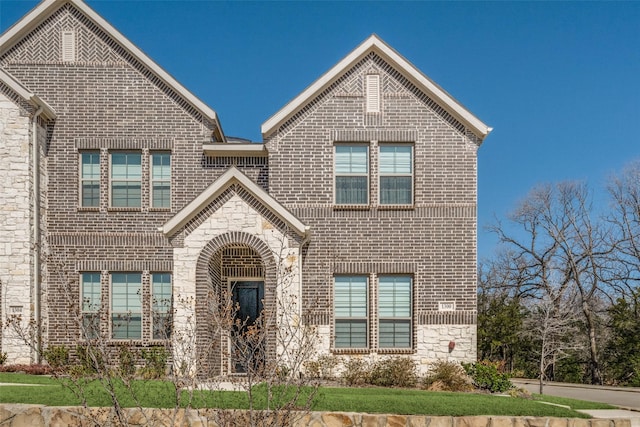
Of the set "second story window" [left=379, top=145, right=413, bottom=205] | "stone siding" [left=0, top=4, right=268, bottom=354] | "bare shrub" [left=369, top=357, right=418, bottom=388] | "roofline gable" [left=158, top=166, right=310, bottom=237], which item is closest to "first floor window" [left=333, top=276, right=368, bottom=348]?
"bare shrub" [left=369, top=357, right=418, bottom=388]

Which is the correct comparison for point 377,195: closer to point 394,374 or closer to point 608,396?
point 394,374

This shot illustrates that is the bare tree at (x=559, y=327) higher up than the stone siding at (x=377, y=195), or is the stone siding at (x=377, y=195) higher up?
the stone siding at (x=377, y=195)

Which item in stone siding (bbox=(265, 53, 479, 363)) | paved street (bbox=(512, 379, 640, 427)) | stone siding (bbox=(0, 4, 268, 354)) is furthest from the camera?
stone siding (bbox=(0, 4, 268, 354))

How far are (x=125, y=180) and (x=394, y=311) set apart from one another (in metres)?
8.51

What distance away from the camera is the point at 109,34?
680 inches

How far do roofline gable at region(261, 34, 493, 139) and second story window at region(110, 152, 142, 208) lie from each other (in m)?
3.96

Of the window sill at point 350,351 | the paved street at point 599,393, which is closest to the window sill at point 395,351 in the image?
the window sill at point 350,351

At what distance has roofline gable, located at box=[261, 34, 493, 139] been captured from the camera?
54.3 ft

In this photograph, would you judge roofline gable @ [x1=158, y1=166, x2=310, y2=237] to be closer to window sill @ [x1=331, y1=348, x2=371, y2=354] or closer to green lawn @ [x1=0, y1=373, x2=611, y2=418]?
window sill @ [x1=331, y1=348, x2=371, y2=354]

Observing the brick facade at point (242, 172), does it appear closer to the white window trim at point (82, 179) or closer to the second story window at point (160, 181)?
the white window trim at point (82, 179)

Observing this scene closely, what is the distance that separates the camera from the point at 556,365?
2831 centimetres

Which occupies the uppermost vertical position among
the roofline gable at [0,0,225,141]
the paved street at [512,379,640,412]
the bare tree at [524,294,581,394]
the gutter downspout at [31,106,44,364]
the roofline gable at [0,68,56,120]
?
the roofline gable at [0,0,225,141]

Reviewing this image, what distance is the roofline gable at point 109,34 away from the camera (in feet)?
56.0

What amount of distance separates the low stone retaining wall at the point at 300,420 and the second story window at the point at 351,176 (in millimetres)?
7554
